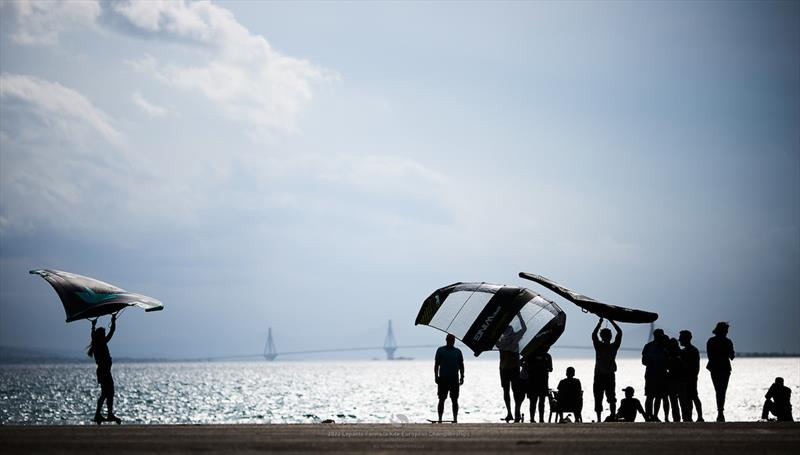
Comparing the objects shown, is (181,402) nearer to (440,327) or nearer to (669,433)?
(440,327)

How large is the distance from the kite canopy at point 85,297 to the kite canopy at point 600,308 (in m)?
→ 7.09

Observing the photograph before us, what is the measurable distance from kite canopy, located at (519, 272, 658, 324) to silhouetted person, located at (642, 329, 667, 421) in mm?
463

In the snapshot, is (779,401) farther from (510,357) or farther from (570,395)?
(510,357)

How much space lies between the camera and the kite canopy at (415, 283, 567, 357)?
676 inches

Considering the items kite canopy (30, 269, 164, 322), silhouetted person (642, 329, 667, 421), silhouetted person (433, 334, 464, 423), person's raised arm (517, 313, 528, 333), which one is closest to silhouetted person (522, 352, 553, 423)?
person's raised arm (517, 313, 528, 333)

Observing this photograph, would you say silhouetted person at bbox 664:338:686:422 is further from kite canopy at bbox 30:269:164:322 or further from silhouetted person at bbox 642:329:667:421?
kite canopy at bbox 30:269:164:322

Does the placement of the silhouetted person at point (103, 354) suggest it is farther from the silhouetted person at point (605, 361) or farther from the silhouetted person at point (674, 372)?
the silhouetted person at point (674, 372)

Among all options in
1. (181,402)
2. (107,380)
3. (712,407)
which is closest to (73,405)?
(181,402)

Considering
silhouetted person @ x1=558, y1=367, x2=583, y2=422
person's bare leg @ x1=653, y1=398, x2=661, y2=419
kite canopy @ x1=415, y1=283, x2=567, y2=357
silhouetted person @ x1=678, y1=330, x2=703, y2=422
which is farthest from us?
silhouetted person @ x1=558, y1=367, x2=583, y2=422

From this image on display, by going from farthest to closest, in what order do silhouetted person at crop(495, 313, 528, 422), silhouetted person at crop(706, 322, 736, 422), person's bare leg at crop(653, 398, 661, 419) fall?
person's bare leg at crop(653, 398, 661, 419), silhouetted person at crop(706, 322, 736, 422), silhouetted person at crop(495, 313, 528, 422)

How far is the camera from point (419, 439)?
11.9 meters

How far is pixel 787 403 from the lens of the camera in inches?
755

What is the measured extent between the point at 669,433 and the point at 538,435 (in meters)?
1.80

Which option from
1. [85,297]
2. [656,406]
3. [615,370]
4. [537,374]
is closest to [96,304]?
[85,297]
